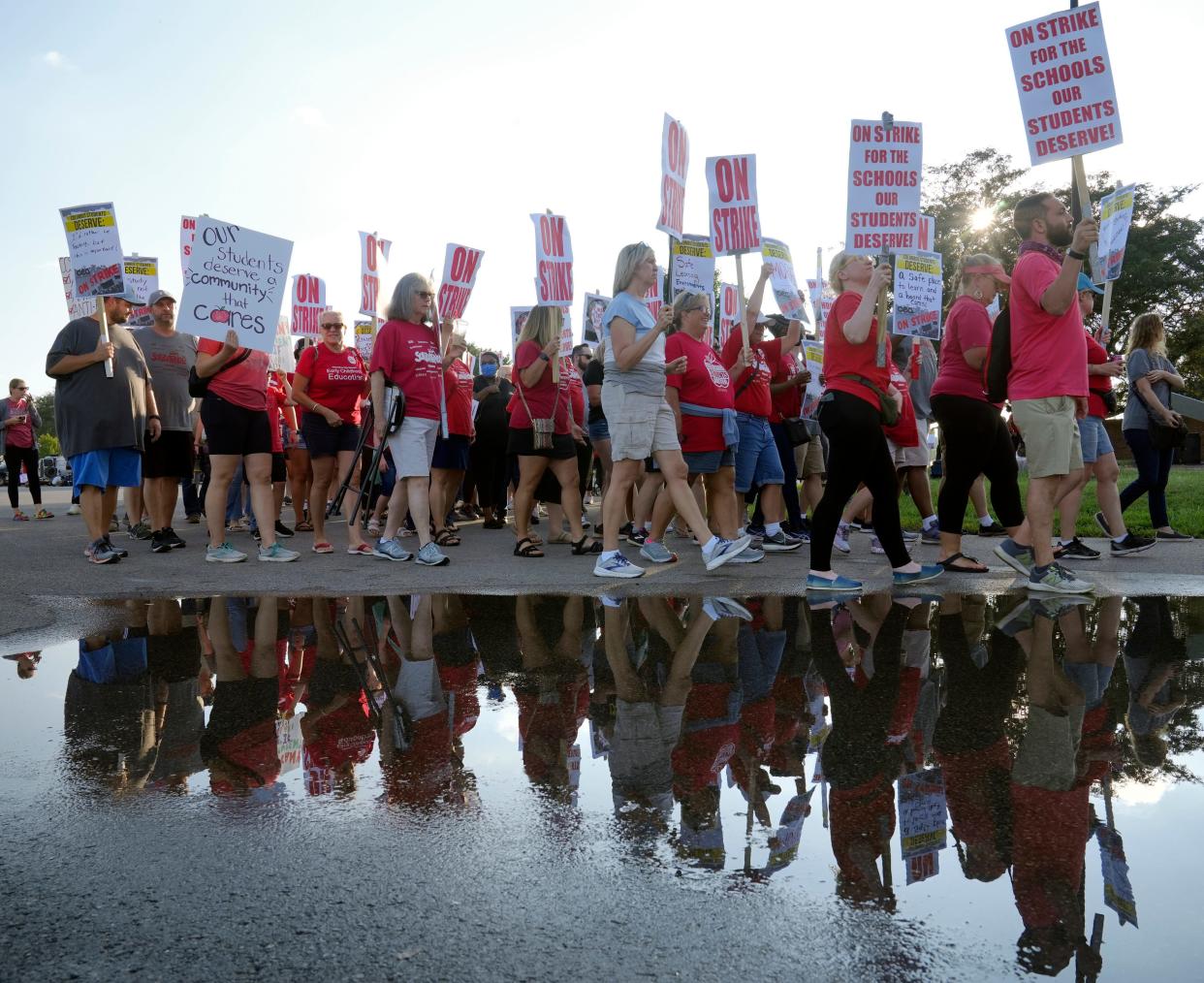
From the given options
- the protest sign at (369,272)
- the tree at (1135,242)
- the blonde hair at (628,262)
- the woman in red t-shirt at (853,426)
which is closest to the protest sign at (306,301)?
the protest sign at (369,272)

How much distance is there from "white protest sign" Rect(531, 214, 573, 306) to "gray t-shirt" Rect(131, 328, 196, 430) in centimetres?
330

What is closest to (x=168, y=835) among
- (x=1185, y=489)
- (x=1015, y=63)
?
(x=1015, y=63)

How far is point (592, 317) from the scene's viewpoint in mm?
14445

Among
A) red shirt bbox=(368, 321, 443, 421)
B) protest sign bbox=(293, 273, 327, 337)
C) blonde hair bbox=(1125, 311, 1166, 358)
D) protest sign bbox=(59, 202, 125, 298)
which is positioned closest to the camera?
red shirt bbox=(368, 321, 443, 421)

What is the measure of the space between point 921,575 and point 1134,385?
3.80 m

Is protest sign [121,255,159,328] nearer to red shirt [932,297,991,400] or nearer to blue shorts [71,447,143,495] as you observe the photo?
blue shorts [71,447,143,495]

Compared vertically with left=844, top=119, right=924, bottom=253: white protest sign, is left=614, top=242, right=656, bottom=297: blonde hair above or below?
below

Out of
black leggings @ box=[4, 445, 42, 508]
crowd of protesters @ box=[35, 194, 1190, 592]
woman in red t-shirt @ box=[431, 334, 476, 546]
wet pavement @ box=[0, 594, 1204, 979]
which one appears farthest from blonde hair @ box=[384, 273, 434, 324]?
black leggings @ box=[4, 445, 42, 508]

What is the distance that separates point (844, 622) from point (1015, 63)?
177 inches

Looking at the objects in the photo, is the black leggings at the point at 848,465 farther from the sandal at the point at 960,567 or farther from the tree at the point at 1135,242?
the tree at the point at 1135,242

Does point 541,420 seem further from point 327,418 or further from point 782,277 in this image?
point 782,277

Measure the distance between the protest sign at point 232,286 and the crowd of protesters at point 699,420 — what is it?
→ 0.51 feet

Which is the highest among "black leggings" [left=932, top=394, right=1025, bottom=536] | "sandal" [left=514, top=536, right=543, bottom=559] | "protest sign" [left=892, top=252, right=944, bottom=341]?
"protest sign" [left=892, top=252, right=944, bottom=341]

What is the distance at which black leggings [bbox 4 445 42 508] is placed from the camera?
15.0 m
